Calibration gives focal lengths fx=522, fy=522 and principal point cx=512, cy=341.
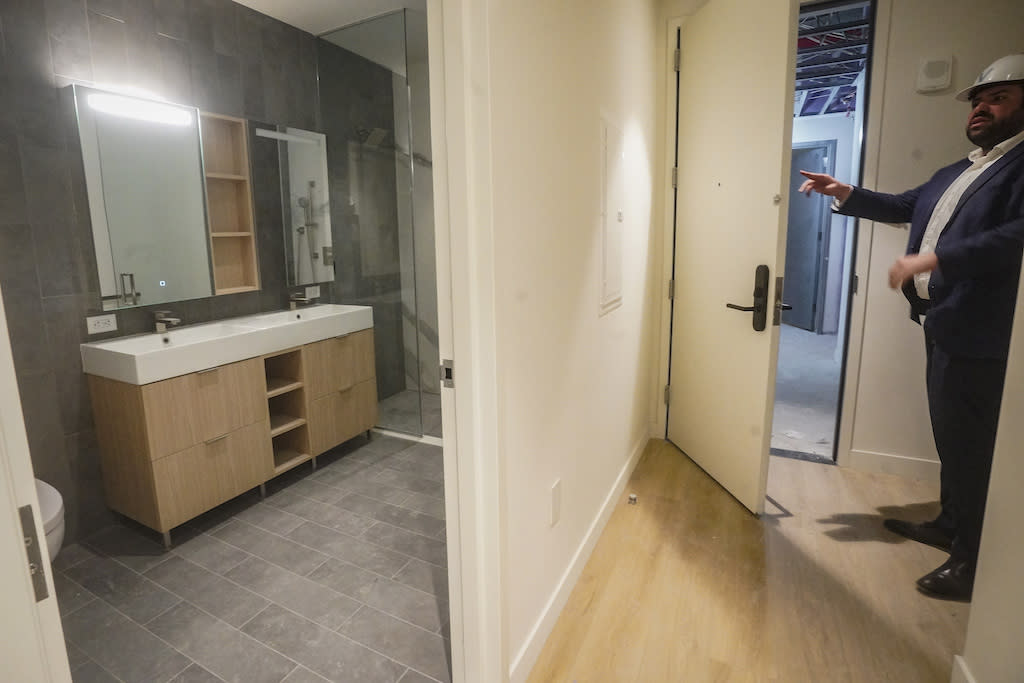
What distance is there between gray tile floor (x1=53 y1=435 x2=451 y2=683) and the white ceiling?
2578 mm

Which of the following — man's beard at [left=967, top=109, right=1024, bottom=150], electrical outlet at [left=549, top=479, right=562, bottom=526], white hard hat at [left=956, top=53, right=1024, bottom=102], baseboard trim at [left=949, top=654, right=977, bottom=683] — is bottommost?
baseboard trim at [left=949, top=654, right=977, bottom=683]

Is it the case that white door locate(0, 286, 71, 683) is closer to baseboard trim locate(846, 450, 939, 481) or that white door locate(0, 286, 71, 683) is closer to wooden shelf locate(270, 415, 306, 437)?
wooden shelf locate(270, 415, 306, 437)

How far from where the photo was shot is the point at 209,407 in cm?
229

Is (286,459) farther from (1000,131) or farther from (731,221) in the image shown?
(1000,131)

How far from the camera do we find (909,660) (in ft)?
5.12

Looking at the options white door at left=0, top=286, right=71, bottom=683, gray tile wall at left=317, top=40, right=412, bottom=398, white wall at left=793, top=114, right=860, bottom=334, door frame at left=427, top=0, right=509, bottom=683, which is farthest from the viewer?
white wall at left=793, top=114, right=860, bottom=334

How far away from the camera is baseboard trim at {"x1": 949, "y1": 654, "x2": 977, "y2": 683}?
137 centimetres

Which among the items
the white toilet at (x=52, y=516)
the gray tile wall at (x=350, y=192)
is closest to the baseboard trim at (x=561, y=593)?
the white toilet at (x=52, y=516)

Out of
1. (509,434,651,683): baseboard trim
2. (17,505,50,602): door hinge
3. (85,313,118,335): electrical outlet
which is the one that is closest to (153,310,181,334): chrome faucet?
(85,313,118,335): electrical outlet

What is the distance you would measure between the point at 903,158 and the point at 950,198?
810 mm

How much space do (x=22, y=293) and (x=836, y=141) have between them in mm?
7539

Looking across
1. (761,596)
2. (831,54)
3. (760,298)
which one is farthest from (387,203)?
(831,54)

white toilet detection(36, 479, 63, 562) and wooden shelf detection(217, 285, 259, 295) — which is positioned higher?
wooden shelf detection(217, 285, 259, 295)

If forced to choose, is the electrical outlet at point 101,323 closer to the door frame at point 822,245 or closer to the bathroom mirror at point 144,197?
the bathroom mirror at point 144,197
